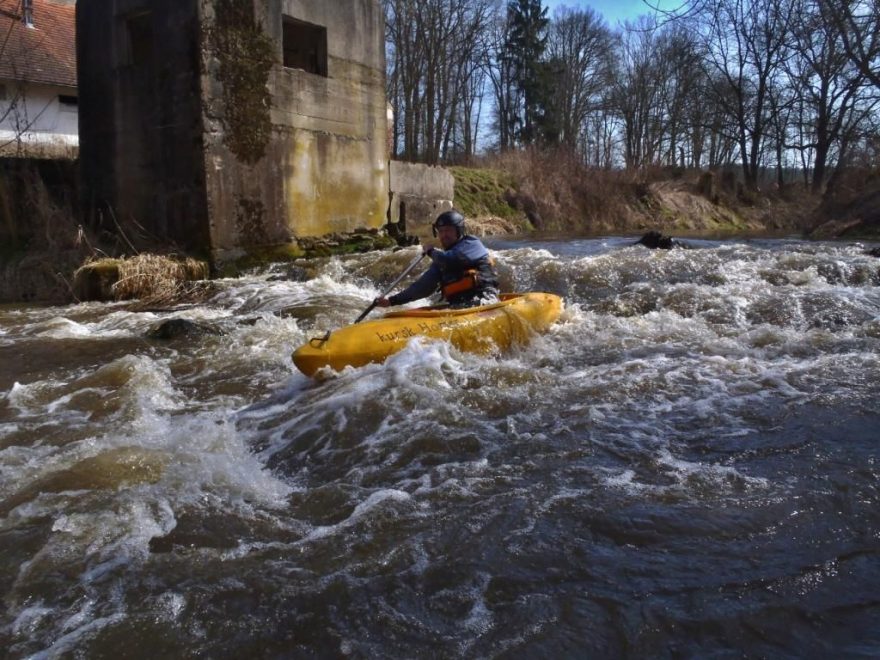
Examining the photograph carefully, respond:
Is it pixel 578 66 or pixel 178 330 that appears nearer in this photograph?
pixel 178 330

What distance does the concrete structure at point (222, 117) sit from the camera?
28.4 feet

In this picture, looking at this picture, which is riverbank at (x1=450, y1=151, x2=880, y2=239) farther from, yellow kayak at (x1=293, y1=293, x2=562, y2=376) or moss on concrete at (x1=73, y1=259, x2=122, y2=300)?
yellow kayak at (x1=293, y1=293, x2=562, y2=376)

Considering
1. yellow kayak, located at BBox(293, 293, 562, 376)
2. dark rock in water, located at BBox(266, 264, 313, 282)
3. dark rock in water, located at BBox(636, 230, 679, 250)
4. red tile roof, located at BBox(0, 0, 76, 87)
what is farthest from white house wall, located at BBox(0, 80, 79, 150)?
yellow kayak, located at BBox(293, 293, 562, 376)

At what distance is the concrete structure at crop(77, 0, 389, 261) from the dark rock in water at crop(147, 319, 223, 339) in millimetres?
2541

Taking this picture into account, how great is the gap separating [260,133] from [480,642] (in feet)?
26.9

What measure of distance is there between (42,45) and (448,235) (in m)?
19.6

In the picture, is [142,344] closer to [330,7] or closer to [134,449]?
[134,449]

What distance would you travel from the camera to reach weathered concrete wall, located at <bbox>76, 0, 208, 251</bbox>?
8.63 meters

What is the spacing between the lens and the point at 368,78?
430 inches

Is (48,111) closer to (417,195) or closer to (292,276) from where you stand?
(417,195)

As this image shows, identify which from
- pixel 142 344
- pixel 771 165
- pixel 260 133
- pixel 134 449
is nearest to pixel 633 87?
pixel 771 165

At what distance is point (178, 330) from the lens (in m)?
6.37

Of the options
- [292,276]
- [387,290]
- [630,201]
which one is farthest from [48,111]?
[387,290]

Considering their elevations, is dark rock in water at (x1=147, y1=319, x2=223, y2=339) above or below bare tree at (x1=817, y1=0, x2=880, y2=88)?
below
